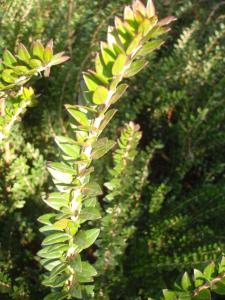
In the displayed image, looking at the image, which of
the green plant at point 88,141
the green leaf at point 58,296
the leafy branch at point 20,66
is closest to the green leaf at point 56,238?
the green plant at point 88,141

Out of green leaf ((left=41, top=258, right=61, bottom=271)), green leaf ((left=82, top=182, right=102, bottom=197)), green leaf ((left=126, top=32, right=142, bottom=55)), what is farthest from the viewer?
green leaf ((left=41, top=258, right=61, bottom=271))

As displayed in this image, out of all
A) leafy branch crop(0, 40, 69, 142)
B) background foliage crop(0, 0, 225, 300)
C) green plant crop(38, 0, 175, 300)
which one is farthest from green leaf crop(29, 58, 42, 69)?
background foliage crop(0, 0, 225, 300)

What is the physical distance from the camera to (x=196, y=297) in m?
0.70

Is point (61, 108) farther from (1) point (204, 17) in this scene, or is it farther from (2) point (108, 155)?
(1) point (204, 17)

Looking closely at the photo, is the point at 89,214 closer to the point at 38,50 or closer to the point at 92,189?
the point at 92,189

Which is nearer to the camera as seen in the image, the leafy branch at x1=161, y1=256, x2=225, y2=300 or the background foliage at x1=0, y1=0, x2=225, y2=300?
the leafy branch at x1=161, y1=256, x2=225, y2=300

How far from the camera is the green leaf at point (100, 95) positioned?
1.76ft

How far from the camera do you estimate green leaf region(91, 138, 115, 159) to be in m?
0.61

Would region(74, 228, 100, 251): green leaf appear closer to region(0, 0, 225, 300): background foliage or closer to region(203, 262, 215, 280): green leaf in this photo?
region(203, 262, 215, 280): green leaf

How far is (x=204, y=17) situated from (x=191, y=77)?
45cm

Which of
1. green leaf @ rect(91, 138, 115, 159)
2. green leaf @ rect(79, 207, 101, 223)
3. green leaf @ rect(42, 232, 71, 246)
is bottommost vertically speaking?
green leaf @ rect(42, 232, 71, 246)

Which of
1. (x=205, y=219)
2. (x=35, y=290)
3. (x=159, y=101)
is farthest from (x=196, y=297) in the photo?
(x=159, y=101)

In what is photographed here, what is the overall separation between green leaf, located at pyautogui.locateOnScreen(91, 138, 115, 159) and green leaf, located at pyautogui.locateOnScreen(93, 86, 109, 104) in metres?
0.07

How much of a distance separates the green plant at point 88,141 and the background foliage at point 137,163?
0.33 m
